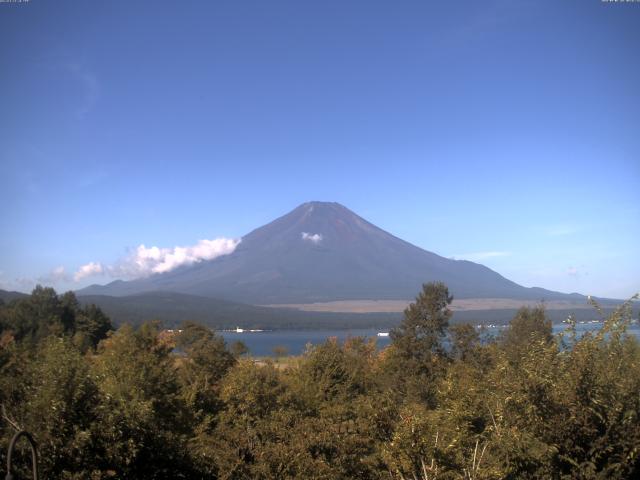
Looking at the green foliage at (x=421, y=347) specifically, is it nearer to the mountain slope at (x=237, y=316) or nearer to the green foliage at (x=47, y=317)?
the green foliage at (x=47, y=317)

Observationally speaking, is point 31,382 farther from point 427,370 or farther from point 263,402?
point 427,370

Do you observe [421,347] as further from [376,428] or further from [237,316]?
[237,316]

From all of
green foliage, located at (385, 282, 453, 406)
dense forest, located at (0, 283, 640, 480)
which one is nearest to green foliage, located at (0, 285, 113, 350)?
green foliage, located at (385, 282, 453, 406)

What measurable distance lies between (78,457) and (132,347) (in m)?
17.5

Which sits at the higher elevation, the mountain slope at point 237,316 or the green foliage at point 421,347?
the green foliage at point 421,347

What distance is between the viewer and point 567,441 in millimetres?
10055

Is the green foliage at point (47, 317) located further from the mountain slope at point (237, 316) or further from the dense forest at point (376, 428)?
the mountain slope at point (237, 316)

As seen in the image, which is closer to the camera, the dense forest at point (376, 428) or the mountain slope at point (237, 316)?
the dense forest at point (376, 428)

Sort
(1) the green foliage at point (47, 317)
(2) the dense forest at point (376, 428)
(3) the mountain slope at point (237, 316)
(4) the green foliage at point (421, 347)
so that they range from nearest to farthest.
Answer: (2) the dense forest at point (376, 428) → (4) the green foliage at point (421, 347) → (1) the green foliage at point (47, 317) → (3) the mountain slope at point (237, 316)

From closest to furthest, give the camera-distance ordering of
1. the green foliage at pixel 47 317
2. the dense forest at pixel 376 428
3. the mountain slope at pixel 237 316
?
the dense forest at pixel 376 428 → the green foliage at pixel 47 317 → the mountain slope at pixel 237 316

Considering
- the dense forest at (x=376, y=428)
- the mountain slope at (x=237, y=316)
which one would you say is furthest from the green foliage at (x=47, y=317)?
the mountain slope at (x=237, y=316)

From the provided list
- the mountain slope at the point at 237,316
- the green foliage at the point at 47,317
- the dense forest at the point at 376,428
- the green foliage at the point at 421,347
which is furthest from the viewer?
the mountain slope at the point at 237,316

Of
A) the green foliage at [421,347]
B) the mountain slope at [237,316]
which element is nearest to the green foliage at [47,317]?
the green foliage at [421,347]

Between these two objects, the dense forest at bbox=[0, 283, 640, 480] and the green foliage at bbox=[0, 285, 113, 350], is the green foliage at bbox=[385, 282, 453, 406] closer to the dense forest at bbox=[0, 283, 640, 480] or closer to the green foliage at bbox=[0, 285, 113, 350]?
the dense forest at bbox=[0, 283, 640, 480]
